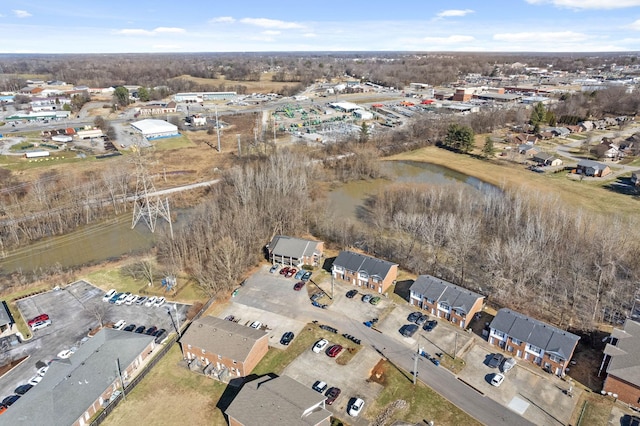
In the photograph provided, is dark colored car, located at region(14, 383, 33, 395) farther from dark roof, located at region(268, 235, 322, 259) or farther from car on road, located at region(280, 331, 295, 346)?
dark roof, located at region(268, 235, 322, 259)

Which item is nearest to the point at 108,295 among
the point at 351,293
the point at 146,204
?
the point at 146,204

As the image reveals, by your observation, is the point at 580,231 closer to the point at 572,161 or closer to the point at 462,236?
the point at 462,236

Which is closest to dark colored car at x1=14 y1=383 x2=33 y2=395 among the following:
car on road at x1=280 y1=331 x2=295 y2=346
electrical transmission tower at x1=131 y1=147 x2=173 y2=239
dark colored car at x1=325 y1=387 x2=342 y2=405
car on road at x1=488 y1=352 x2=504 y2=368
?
car on road at x1=280 y1=331 x2=295 y2=346

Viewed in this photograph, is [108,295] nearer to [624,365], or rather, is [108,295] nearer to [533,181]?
[624,365]

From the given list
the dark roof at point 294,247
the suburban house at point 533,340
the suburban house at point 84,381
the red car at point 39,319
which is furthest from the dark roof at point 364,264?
the red car at point 39,319

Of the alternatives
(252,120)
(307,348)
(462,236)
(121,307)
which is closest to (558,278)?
(462,236)

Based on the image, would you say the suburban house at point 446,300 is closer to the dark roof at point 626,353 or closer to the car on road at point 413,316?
the car on road at point 413,316
